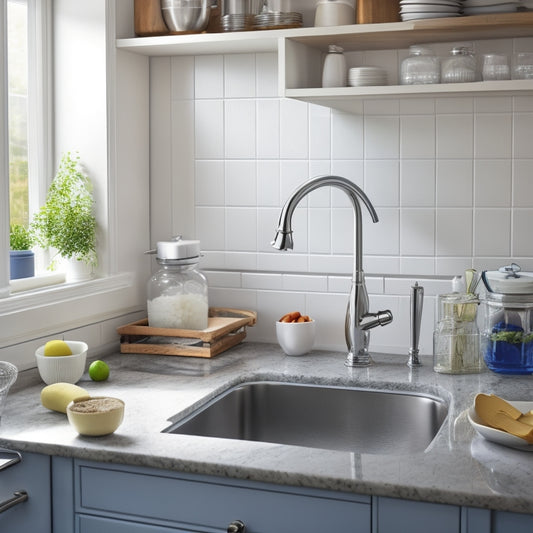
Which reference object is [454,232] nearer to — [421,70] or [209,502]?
[421,70]

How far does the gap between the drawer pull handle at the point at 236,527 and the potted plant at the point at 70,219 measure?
1.08 meters

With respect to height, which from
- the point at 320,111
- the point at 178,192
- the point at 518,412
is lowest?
the point at 518,412

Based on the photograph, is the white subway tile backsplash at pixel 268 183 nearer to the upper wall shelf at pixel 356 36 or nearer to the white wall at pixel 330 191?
the white wall at pixel 330 191

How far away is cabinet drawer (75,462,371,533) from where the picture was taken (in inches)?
58.7

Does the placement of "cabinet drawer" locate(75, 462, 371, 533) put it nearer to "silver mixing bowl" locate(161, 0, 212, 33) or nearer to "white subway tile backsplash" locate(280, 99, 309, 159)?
"white subway tile backsplash" locate(280, 99, 309, 159)

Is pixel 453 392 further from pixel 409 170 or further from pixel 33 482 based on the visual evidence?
pixel 33 482

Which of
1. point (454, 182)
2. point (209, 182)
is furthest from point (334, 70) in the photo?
point (209, 182)

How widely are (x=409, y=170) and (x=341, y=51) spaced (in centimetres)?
39

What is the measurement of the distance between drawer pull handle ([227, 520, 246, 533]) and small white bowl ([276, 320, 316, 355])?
2.83 feet

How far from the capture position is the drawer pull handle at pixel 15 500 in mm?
1658

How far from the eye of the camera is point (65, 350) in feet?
6.67

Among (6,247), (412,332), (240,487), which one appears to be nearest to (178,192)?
(6,247)

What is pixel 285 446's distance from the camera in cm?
163

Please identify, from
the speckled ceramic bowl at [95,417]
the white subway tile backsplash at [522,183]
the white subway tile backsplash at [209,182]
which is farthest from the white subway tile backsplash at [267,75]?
the speckled ceramic bowl at [95,417]
